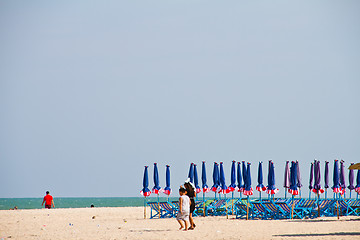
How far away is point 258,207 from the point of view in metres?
21.4

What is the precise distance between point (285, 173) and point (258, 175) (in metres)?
Result: 0.96

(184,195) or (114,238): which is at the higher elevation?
(184,195)

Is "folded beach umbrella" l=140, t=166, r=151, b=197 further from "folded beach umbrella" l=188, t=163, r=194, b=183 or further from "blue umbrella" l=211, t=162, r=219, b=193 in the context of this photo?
"blue umbrella" l=211, t=162, r=219, b=193

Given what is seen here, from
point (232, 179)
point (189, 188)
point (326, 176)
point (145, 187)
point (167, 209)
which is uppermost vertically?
point (326, 176)

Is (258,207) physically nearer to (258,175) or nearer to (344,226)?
(258,175)

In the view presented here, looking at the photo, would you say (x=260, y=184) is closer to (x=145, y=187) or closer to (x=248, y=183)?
(x=248, y=183)

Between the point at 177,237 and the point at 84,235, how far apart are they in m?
2.64

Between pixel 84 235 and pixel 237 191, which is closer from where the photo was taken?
pixel 84 235

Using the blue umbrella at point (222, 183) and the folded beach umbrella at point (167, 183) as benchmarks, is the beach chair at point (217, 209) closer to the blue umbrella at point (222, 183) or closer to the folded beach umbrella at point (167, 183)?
the blue umbrella at point (222, 183)

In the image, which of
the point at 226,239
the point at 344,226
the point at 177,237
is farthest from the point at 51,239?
the point at 344,226

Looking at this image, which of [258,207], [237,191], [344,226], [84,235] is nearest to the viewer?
[84,235]

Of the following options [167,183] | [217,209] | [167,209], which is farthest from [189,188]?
[217,209]

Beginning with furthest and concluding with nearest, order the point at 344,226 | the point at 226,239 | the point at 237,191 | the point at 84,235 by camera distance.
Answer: the point at 237,191
the point at 344,226
the point at 84,235
the point at 226,239

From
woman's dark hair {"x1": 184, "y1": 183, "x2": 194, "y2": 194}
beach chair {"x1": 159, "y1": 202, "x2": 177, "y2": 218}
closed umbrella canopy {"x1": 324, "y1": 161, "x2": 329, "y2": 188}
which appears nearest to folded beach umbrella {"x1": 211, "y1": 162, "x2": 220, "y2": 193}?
beach chair {"x1": 159, "y1": 202, "x2": 177, "y2": 218}
